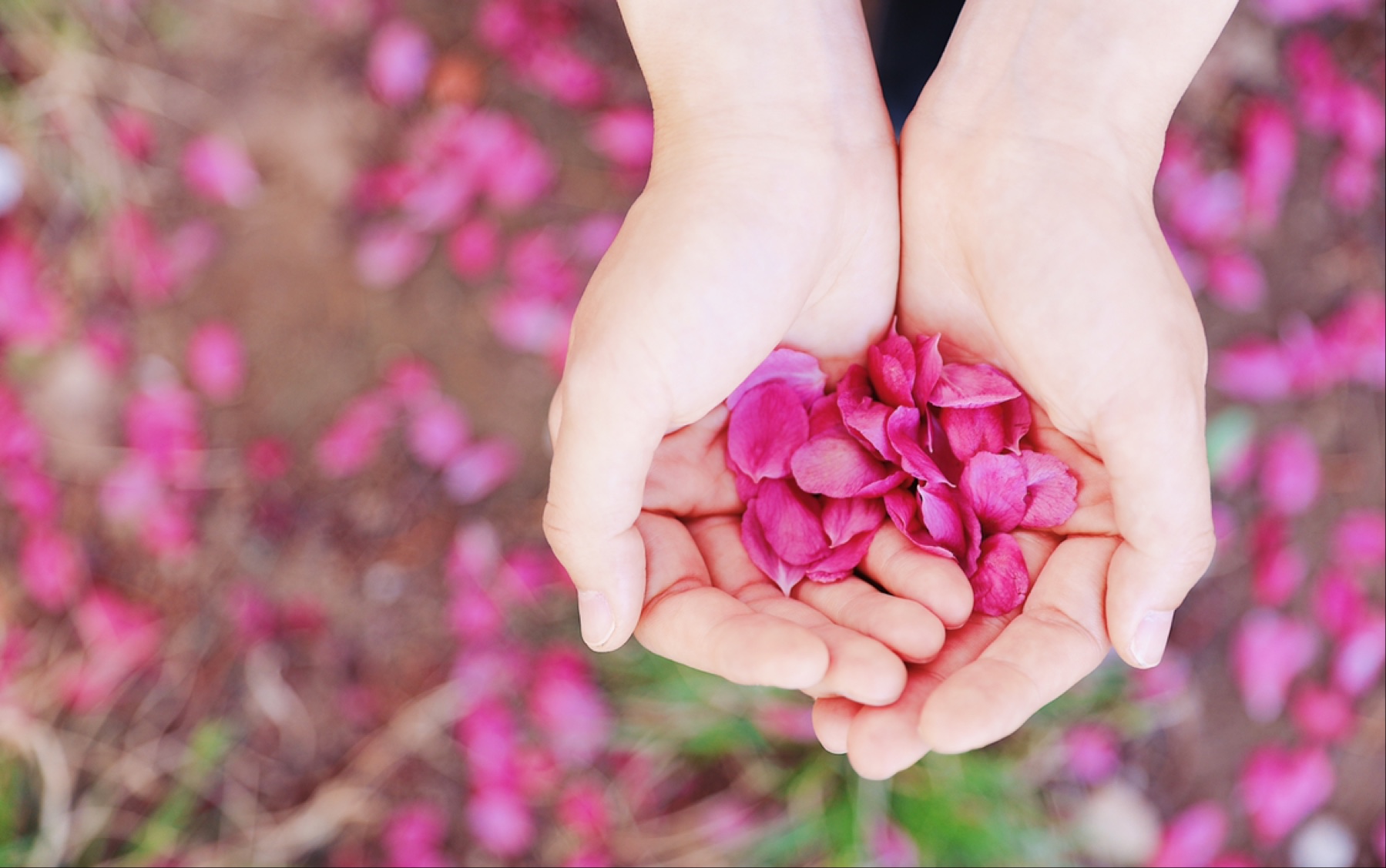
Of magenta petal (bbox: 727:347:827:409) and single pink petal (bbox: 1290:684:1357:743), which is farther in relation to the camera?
single pink petal (bbox: 1290:684:1357:743)

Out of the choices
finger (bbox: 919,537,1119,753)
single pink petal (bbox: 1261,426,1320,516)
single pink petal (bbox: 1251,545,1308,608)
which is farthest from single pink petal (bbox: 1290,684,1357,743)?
finger (bbox: 919,537,1119,753)

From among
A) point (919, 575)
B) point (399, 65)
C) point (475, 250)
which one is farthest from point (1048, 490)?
point (399, 65)

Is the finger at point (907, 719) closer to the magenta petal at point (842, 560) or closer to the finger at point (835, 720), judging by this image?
the finger at point (835, 720)

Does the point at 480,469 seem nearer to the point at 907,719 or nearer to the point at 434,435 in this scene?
the point at 434,435

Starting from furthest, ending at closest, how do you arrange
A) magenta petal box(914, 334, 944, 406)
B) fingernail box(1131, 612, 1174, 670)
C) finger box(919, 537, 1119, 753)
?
magenta petal box(914, 334, 944, 406) → fingernail box(1131, 612, 1174, 670) → finger box(919, 537, 1119, 753)

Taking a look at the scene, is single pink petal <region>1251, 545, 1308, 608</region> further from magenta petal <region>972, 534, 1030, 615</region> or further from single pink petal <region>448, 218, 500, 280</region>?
single pink petal <region>448, 218, 500, 280</region>

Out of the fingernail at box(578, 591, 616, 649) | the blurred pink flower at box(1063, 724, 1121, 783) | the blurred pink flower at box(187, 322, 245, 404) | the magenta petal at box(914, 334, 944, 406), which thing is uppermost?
the magenta petal at box(914, 334, 944, 406)
